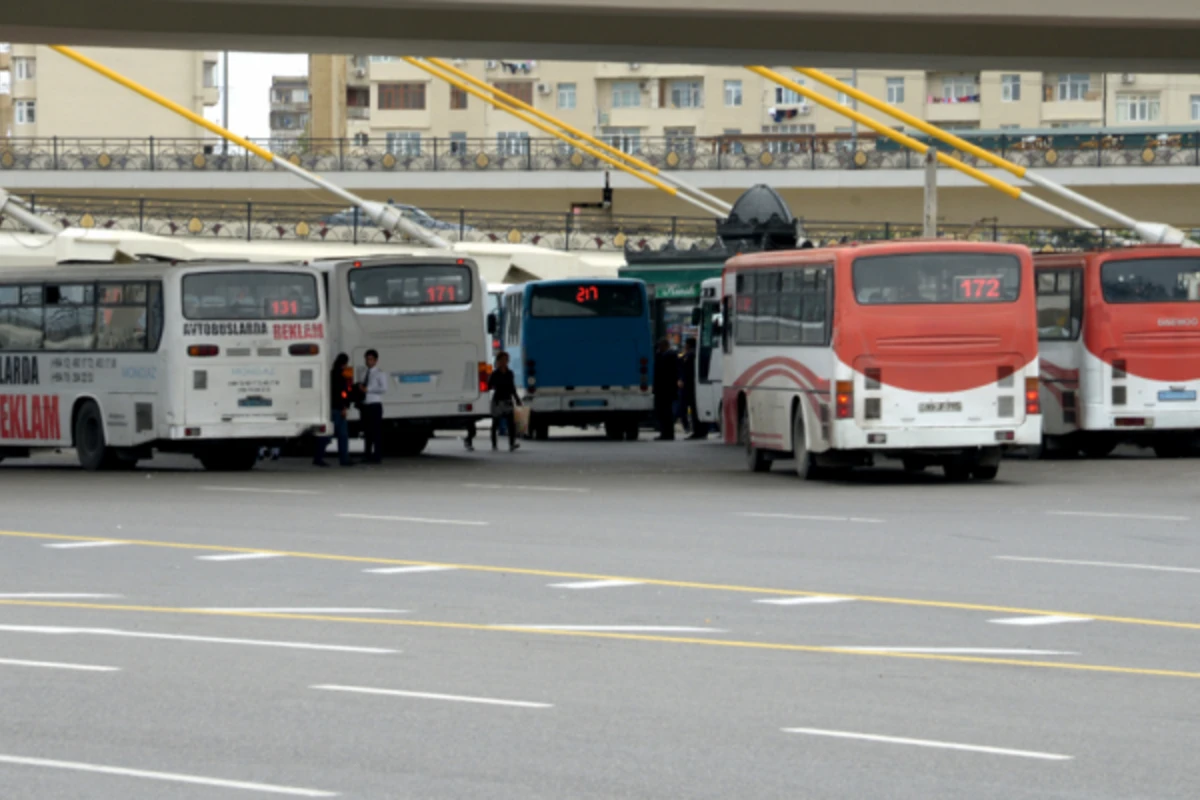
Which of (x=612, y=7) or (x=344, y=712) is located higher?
(x=612, y=7)

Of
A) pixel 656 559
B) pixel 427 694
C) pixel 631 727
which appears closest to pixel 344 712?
pixel 427 694

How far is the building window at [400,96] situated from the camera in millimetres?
100812

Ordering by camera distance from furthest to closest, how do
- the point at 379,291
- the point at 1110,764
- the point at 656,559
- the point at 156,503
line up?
the point at 379,291 → the point at 156,503 → the point at 656,559 → the point at 1110,764

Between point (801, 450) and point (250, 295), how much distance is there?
25.0 feet

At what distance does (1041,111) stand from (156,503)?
3204 inches

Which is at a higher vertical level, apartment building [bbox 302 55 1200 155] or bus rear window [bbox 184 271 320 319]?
apartment building [bbox 302 55 1200 155]

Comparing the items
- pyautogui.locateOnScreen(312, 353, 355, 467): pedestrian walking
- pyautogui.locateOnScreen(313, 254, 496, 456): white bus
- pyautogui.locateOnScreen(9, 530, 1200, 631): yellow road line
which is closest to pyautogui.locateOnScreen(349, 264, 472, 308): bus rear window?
pyautogui.locateOnScreen(313, 254, 496, 456): white bus

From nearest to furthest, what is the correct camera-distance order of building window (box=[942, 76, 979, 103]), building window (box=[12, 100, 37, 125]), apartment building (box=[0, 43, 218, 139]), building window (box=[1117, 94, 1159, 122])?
apartment building (box=[0, 43, 218, 139]) → building window (box=[942, 76, 979, 103]) → building window (box=[1117, 94, 1159, 122]) → building window (box=[12, 100, 37, 125])

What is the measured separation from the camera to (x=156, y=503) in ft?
73.9

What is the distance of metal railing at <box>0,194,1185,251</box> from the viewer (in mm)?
59872

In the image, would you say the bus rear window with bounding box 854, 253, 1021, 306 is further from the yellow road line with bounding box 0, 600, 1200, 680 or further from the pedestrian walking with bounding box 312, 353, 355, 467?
the yellow road line with bounding box 0, 600, 1200, 680

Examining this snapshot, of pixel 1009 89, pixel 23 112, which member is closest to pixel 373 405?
pixel 1009 89

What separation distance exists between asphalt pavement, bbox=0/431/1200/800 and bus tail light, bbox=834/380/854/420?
8.55 ft

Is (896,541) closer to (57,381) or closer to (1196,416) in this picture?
(1196,416)
